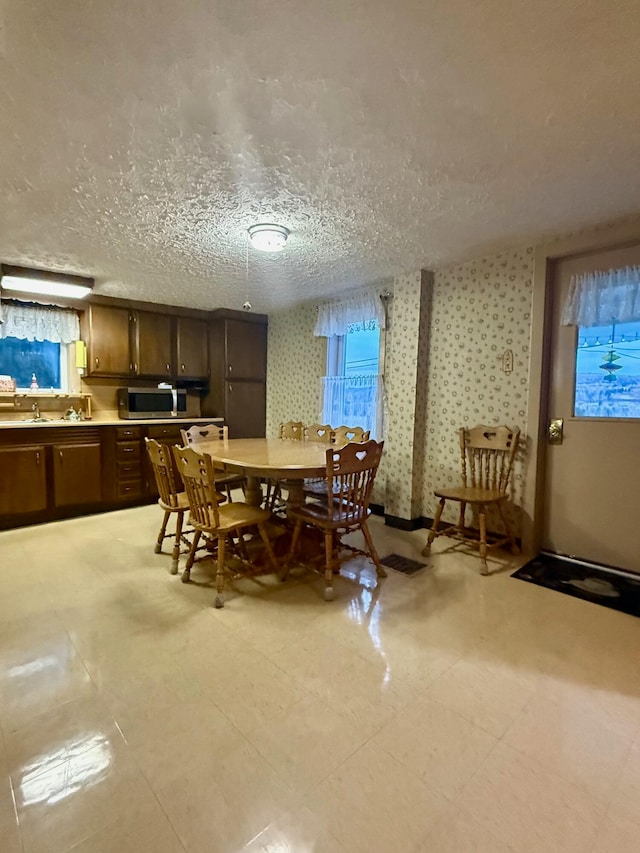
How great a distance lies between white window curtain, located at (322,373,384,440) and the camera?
13.7 ft

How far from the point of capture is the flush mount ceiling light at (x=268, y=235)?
267 cm

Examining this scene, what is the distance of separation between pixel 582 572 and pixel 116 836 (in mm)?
2872

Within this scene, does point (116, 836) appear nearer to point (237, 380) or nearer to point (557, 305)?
point (557, 305)

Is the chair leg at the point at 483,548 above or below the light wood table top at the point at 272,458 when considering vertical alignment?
below

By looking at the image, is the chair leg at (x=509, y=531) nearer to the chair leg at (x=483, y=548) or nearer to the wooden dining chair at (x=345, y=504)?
the chair leg at (x=483, y=548)

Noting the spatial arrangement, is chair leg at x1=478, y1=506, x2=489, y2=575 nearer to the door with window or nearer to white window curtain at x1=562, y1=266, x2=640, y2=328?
the door with window

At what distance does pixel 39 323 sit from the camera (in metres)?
4.13

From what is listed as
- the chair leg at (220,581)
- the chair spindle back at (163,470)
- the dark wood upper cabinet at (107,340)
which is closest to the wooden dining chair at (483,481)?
the chair leg at (220,581)

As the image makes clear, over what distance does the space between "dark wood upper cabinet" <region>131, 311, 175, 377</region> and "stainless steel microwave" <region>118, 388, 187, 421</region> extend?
24 cm

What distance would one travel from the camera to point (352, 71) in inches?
55.5

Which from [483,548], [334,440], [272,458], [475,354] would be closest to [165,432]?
[334,440]

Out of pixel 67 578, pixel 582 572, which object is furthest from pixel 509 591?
pixel 67 578

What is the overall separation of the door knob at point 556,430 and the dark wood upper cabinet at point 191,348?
3883 millimetres

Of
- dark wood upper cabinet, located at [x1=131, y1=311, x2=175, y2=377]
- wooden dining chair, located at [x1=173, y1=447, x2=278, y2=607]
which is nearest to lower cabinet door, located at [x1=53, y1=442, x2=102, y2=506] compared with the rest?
dark wood upper cabinet, located at [x1=131, y1=311, x2=175, y2=377]
